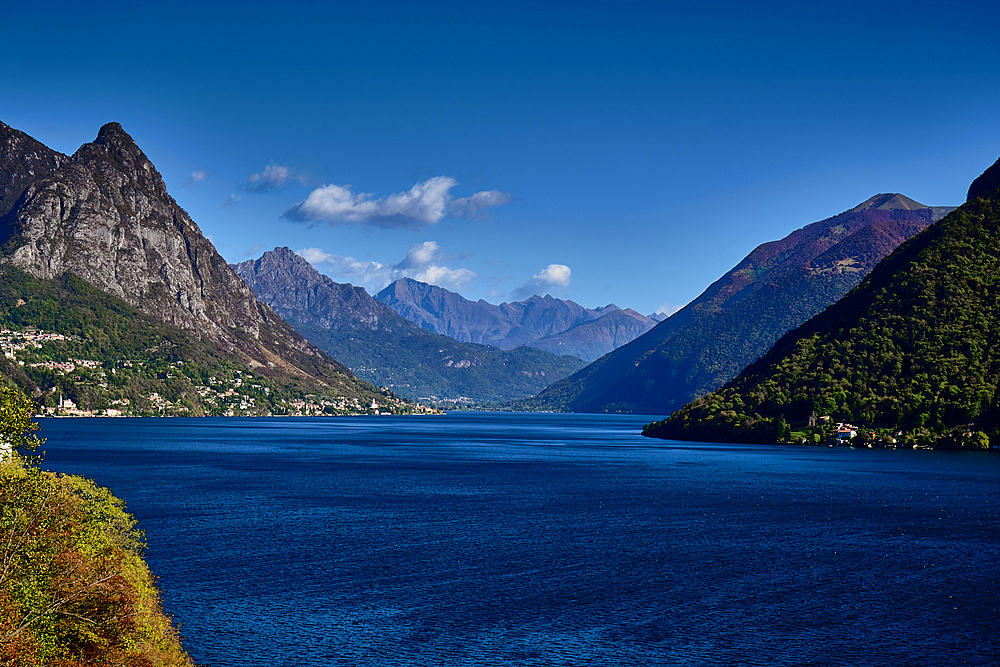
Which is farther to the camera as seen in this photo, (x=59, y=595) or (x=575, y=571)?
(x=575, y=571)

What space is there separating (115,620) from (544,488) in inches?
4344

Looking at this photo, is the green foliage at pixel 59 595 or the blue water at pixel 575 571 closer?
the green foliage at pixel 59 595

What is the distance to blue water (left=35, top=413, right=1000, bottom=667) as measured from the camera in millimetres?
55531

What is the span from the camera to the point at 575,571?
77375 millimetres

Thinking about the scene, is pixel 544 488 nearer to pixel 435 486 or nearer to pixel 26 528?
pixel 435 486

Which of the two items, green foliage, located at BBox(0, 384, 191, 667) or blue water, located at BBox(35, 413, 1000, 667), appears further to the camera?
blue water, located at BBox(35, 413, 1000, 667)

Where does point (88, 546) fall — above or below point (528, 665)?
above

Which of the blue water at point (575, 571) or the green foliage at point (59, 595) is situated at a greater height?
the green foliage at point (59, 595)

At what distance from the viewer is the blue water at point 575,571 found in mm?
55531

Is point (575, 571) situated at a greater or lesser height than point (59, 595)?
lesser

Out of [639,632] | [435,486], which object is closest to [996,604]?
[639,632]

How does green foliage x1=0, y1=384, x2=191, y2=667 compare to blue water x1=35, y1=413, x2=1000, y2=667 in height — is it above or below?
above

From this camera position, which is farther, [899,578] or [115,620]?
[899,578]

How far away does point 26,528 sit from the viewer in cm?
4044
